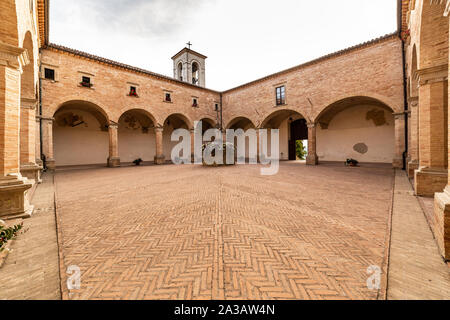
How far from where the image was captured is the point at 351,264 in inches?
103

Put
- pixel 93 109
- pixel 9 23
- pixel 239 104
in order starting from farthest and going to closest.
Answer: pixel 239 104, pixel 93 109, pixel 9 23

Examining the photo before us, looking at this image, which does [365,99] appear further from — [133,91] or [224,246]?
[133,91]

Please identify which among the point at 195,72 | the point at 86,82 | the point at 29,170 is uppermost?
the point at 195,72

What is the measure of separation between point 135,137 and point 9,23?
18.9 metres

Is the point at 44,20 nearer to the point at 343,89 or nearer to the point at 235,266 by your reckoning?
the point at 235,266

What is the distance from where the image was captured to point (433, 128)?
5.49 metres

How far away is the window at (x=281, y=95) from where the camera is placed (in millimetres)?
18828

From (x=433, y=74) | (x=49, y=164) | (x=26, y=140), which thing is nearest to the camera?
(x=433, y=74)

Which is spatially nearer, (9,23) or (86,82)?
(9,23)

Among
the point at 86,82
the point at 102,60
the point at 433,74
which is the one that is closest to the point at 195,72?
the point at 102,60

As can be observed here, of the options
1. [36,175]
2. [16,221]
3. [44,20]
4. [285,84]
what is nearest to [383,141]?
[285,84]

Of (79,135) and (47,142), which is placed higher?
(79,135)

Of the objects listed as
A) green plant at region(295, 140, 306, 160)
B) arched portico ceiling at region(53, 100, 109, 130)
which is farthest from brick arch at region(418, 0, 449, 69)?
green plant at region(295, 140, 306, 160)

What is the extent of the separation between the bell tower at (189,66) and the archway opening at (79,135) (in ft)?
48.8
